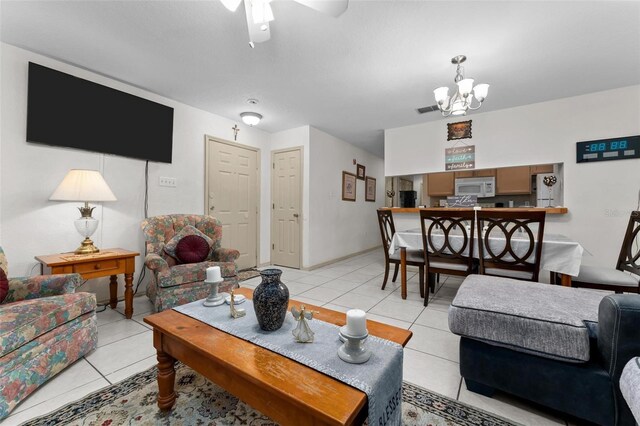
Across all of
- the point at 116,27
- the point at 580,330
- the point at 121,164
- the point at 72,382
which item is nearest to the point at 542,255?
the point at 580,330

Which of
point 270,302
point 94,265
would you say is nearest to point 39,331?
point 94,265

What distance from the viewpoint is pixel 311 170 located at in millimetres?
4379

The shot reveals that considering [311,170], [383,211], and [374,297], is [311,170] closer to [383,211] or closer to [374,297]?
[383,211]

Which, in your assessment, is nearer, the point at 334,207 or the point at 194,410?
the point at 194,410

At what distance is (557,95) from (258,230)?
4705 millimetres

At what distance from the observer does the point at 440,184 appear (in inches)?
179

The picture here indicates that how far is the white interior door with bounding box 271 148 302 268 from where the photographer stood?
4.44m

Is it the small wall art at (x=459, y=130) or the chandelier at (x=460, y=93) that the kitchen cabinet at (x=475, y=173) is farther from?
the chandelier at (x=460, y=93)

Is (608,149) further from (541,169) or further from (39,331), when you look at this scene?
(39,331)

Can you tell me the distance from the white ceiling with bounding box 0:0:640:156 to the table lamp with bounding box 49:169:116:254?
116 centimetres

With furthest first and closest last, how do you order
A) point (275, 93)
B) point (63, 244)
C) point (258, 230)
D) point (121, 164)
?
point (258, 230) → point (275, 93) → point (121, 164) → point (63, 244)

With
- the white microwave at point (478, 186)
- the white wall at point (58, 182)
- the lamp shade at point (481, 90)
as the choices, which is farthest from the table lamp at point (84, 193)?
the white microwave at point (478, 186)

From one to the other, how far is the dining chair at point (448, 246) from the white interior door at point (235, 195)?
285 cm

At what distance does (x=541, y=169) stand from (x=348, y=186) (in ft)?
10.5
